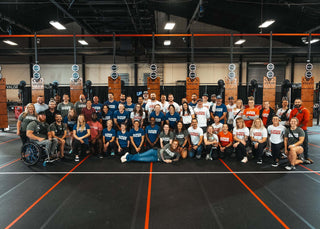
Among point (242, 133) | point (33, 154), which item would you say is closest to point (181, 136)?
point (242, 133)

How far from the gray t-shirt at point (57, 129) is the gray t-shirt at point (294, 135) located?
5670 millimetres

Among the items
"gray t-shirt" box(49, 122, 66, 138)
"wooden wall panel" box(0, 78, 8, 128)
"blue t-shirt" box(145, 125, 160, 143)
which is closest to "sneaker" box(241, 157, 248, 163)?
"blue t-shirt" box(145, 125, 160, 143)

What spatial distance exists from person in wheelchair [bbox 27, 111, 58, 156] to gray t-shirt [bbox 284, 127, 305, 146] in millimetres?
5729

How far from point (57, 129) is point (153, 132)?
2.53m

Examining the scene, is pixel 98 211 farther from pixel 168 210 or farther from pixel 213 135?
pixel 213 135

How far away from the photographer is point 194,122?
511cm

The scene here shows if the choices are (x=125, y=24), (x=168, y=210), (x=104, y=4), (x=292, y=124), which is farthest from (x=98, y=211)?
(x=125, y=24)

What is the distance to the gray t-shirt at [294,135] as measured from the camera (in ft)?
15.0

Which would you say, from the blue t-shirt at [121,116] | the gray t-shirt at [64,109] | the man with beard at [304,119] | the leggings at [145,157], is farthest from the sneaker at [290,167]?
the gray t-shirt at [64,109]

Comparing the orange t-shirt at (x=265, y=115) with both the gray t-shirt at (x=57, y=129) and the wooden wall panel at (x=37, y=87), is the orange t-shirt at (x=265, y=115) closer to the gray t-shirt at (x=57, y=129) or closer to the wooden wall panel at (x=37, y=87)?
the gray t-shirt at (x=57, y=129)

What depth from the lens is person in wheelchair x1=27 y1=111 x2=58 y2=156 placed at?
14.9ft

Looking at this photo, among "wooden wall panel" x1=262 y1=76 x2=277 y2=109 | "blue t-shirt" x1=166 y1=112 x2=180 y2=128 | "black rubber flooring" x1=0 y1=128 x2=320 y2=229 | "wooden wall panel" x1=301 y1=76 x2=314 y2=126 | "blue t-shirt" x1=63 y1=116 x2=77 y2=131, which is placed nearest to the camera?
"black rubber flooring" x1=0 y1=128 x2=320 y2=229

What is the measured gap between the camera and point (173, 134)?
5.20 metres

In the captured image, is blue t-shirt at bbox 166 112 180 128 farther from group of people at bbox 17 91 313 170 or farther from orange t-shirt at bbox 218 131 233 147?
orange t-shirt at bbox 218 131 233 147
